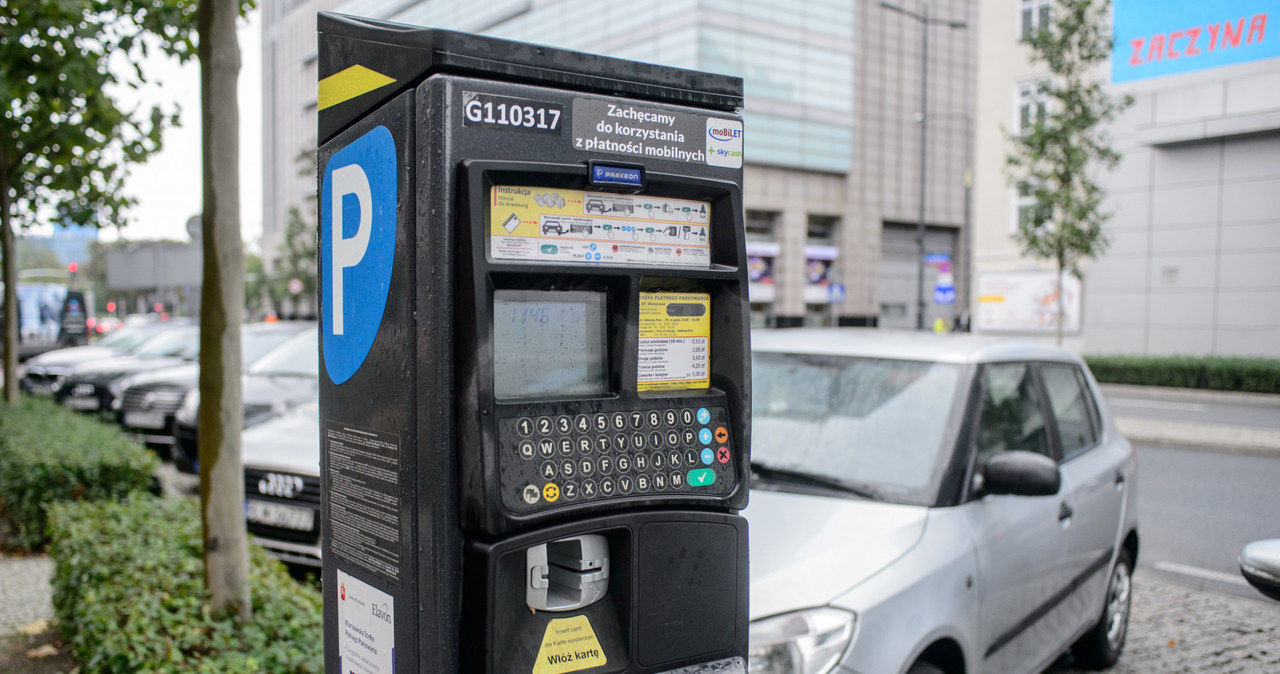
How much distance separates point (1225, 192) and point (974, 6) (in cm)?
4211

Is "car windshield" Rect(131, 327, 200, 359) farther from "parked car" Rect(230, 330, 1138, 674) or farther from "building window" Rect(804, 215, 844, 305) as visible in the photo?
"building window" Rect(804, 215, 844, 305)

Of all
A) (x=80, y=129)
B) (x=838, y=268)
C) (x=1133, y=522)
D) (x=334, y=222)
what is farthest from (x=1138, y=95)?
(x=838, y=268)

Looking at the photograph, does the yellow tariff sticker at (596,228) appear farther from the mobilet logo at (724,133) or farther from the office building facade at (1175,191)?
the office building facade at (1175,191)

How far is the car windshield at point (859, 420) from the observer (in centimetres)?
334

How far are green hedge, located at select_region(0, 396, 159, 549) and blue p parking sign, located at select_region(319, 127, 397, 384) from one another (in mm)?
4724

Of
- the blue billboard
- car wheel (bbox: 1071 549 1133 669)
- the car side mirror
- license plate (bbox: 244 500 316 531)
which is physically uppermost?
the blue billboard

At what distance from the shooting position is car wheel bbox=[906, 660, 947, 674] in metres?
2.73

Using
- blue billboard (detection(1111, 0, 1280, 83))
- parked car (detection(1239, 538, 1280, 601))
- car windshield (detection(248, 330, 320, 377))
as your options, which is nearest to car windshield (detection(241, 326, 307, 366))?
car windshield (detection(248, 330, 320, 377))

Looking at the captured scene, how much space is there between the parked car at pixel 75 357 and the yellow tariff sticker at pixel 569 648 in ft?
43.7

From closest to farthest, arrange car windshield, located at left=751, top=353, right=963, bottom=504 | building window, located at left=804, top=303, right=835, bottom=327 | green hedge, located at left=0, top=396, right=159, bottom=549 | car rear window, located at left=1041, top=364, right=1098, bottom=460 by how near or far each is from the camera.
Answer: car windshield, located at left=751, top=353, right=963, bottom=504
car rear window, located at left=1041, top=364, right=1098, bottom=460
green hedge, located at left=0, top=396, right=159, bottom=549
building window, located at left=804, top=303, right=835, bottom=327

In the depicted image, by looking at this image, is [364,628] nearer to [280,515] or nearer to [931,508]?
[931,508]


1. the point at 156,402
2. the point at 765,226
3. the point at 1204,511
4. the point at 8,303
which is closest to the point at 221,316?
the point at 8,303

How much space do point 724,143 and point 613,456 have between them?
69 cm

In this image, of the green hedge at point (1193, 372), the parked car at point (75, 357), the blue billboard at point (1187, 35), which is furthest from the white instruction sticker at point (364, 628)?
the green hedge at point (1193, 372)
